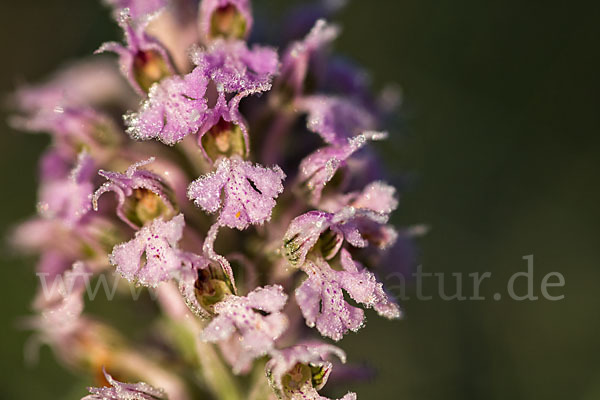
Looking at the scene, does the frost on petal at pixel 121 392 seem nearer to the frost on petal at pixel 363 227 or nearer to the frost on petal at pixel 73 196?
the frost on petal at pixel 73 196

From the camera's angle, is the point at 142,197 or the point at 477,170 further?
the point at 477,170

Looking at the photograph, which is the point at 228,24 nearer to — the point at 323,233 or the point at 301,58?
the point at 301,58

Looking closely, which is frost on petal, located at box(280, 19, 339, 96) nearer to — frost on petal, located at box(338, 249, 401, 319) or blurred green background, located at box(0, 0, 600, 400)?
frost on petal, located at box(338, 249, 401, 319)

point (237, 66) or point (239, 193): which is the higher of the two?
point (237, 66)

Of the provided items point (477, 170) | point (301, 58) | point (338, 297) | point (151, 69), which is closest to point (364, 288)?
point (338, 297)

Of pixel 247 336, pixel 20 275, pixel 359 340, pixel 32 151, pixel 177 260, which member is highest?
pixel 32 151

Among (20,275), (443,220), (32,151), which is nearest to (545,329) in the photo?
(443,220)

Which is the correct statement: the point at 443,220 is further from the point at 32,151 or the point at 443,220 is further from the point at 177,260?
the point at 177,260

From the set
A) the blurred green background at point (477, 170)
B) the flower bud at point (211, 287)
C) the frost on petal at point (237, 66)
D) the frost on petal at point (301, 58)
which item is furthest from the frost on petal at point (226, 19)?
the blurred green background at point (477, 170)
